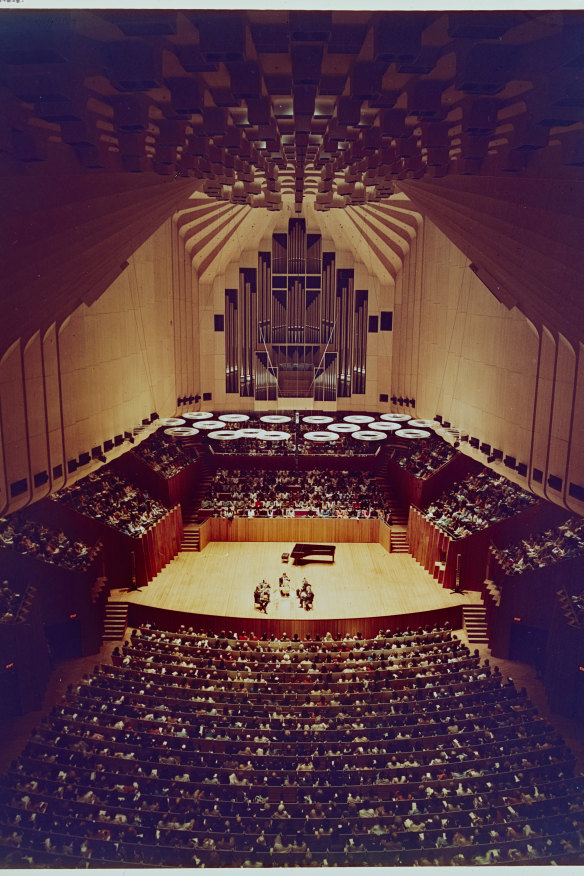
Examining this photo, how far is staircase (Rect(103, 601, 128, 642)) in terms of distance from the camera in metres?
10.8

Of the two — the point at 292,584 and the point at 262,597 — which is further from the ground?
the point at 262,597

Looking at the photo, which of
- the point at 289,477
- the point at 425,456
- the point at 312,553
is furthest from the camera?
the point at 289,477

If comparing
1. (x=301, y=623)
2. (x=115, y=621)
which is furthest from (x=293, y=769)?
(x=115, y=621)

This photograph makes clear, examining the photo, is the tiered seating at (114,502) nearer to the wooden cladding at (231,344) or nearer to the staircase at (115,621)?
the staircase at (115,621)

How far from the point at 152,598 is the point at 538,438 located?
670 cm

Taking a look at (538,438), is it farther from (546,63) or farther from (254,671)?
(546,63)

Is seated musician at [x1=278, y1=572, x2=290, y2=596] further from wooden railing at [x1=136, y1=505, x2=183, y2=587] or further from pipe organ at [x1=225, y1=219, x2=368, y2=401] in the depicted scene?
pipe organ at [x1=225, y1=219, x2=368, y2=401]

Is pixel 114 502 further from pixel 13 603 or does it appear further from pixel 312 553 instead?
pixel 312 553

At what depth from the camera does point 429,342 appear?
587 inches

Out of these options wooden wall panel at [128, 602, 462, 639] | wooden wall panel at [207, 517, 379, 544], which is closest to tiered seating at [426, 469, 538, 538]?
wooden wall panel at [128, 602, 462, 639]

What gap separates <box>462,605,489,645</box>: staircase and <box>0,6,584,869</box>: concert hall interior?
4 centimetres

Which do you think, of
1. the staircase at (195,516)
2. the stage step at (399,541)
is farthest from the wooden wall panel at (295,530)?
the stage step at (399,541)

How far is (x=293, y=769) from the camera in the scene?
708 cm

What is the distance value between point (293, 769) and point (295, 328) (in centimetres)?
1279
